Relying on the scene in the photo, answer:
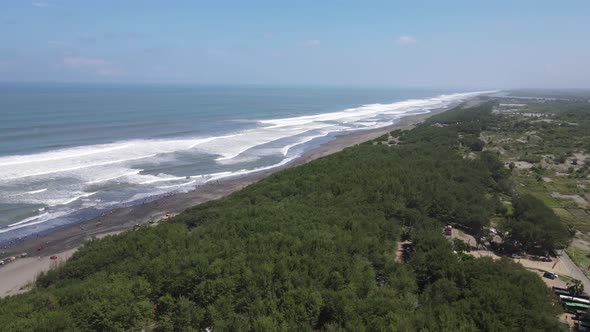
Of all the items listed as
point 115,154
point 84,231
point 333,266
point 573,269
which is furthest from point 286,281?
point 115,154

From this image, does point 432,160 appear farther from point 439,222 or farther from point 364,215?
→ point 364,215

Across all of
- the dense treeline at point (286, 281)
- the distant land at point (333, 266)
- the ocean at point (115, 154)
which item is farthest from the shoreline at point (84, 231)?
the dense treeline at point (286, 281)

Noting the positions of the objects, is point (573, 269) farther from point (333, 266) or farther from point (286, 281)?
point (286, 281)

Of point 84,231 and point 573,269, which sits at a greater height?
point 84,231

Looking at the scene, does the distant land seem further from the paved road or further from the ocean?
the ocean

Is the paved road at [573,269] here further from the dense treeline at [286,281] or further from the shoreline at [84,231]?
the shoreline at [84,231]

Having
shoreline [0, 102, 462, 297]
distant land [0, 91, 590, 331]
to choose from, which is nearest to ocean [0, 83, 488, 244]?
shoreline [0, 102, 462, 297]

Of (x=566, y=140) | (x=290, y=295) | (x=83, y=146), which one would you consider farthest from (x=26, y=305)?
(x=566, y=140)
